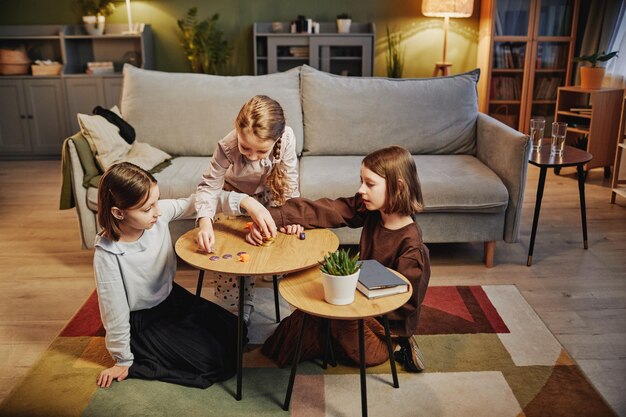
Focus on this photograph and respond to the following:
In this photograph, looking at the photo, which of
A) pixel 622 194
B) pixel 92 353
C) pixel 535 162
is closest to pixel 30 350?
pixel 92 353

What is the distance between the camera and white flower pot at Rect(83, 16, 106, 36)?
5.42 m

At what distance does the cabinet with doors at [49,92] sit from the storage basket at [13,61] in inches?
2.4

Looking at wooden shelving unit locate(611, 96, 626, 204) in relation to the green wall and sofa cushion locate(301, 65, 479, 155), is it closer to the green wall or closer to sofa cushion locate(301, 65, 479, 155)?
sofa cushion locate(301, 65, 479, 155)

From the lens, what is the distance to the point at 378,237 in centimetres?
200

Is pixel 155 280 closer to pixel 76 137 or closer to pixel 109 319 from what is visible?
pixel 109 319

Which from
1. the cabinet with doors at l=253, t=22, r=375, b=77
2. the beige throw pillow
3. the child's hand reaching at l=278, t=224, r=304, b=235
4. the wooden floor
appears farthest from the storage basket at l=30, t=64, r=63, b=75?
the child's hand reaching at l=278, t=224, r=304, b=235

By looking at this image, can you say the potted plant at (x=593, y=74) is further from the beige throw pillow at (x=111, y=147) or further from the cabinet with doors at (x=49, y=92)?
the cabinet with doors at (x=49, y=92)

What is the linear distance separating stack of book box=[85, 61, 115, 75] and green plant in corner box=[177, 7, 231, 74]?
730 millimetres

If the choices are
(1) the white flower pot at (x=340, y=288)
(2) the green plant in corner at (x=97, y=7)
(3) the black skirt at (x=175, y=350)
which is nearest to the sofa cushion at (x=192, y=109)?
(3) the black skirt at (x=175, y=350)

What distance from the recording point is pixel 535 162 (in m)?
2.87

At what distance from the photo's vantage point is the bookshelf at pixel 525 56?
5191mm

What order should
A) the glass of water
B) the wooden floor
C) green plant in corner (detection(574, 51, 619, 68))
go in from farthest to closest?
green plant in corner (detection(574, 51, 619, 68)) → the glass of water → the wooden floor

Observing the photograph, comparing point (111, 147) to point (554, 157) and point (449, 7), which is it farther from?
point (449, 7)

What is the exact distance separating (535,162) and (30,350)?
2348 mm
